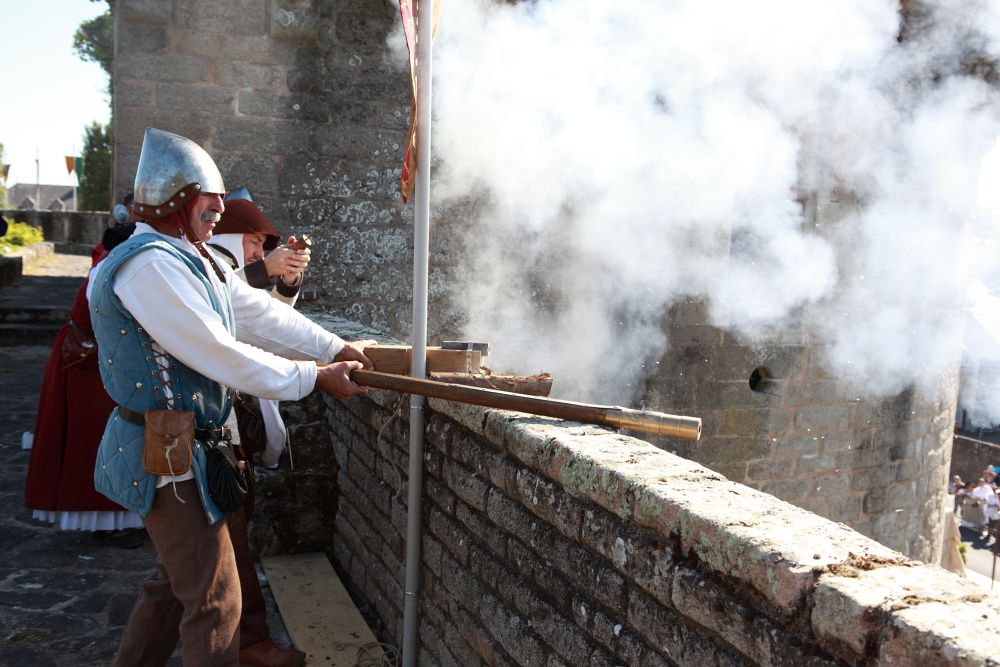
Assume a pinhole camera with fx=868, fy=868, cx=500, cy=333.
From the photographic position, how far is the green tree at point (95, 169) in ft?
105

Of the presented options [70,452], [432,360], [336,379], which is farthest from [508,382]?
[70,452]

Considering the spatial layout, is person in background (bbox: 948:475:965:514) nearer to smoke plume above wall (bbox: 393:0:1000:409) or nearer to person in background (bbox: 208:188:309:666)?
smoke plume above wall (bbox: 393:0:1000:409)

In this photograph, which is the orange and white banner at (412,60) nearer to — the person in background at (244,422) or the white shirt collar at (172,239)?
the white shirt collar at (172,239)

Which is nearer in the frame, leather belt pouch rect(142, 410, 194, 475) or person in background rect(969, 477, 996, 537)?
leather belt pouch rect(142, 410, 194, 475)

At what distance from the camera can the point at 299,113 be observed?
5746 mm

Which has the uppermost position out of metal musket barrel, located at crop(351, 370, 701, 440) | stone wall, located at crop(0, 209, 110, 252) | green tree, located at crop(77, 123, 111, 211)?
green tree, located at crop(77, 123, 111, 211)

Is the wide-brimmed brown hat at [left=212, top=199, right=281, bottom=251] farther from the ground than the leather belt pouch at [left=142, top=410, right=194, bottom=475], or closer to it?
farther from the ground

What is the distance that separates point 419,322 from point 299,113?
334 cm

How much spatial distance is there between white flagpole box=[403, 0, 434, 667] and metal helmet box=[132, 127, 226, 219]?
713mm

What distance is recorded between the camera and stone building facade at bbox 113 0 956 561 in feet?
17.7

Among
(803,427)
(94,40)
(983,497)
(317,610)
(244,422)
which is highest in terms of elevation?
(94,40)

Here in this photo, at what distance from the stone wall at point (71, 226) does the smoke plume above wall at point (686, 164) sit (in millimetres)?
21374

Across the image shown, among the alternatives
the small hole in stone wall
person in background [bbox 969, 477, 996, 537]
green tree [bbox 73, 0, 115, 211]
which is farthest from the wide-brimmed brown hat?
green tree [bbox 73, 0, 115, 211]

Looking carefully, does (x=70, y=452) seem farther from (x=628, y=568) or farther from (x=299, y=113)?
(x=628, y=568)
